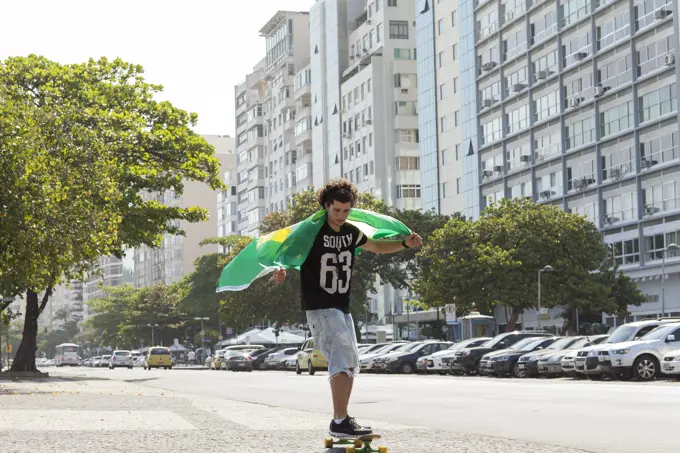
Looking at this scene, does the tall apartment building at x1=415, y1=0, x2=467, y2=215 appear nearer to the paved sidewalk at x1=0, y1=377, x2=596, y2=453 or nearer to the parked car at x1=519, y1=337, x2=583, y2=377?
the parked car at x1=519, y1=337, x2=583, y2=377

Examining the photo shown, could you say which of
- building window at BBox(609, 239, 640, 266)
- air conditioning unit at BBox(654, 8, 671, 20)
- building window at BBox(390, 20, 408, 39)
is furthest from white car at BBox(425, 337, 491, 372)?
building window at BBox(390, 20, 408, 39)

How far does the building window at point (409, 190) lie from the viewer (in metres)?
103

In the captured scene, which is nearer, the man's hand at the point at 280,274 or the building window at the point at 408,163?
the man's hand at the point at 280,274

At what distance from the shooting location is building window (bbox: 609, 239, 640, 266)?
2630 inches

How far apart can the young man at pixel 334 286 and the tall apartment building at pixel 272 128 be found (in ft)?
363

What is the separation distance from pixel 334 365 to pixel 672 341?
70.5 feet

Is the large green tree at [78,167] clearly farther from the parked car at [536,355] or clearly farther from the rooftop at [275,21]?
the rooftop at [275,21]

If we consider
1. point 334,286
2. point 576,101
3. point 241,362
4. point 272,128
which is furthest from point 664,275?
point 272,128

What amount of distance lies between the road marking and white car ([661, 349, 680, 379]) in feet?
54.2

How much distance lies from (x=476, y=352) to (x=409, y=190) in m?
62.8

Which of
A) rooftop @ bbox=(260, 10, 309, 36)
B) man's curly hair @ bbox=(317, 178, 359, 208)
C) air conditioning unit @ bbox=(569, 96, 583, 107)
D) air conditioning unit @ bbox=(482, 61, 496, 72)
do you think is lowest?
man's curly hair @ bbox=(317, 178, 359, 208)

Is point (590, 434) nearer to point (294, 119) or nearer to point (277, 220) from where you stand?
point (277, 220)

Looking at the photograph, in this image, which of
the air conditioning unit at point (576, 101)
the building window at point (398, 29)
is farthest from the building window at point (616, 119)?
the building window at point (398, 29)

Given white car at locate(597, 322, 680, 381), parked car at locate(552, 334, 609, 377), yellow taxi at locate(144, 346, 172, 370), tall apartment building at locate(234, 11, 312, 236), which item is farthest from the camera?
tall apartment building at locate(234, 11, 312, 236)
